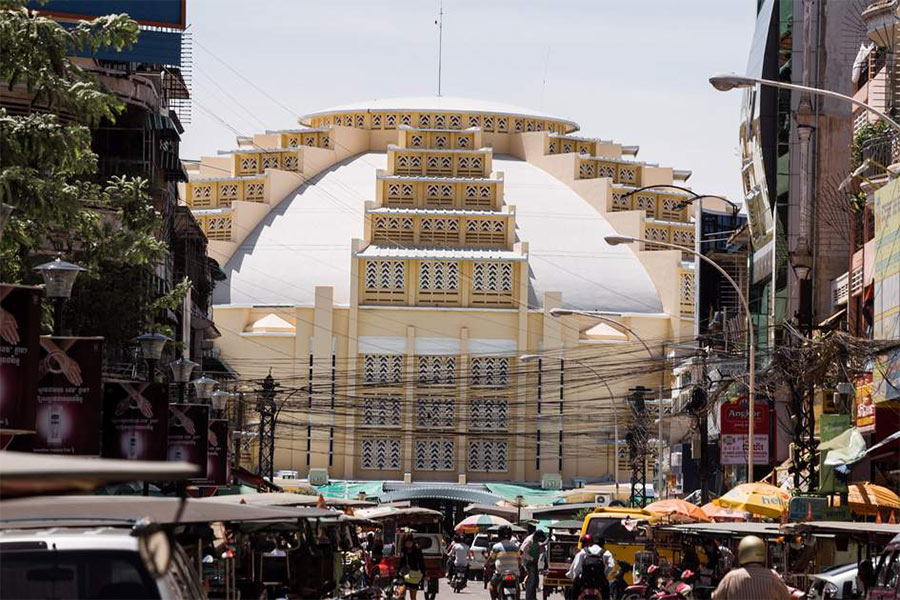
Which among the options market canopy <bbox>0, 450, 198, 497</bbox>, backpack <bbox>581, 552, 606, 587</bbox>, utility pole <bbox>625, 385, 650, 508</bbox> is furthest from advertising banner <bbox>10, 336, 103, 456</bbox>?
utility pole <bbox>625, 385, 650, 508</bbox>

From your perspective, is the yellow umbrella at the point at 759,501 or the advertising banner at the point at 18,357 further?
the yellow umbrella at the point at 759,501

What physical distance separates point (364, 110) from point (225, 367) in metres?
37.5

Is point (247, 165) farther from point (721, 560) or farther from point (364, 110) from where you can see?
point (721, 560)

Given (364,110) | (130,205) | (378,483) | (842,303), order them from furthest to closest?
1. (364,110)
2. (378,483)
3. (842,303)
4. (130,205)

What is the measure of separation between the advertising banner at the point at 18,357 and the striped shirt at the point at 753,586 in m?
8.49

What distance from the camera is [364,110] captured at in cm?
12731

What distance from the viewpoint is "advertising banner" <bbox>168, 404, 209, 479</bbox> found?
3241 cm

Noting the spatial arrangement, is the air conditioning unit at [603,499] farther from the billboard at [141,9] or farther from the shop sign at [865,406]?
the shop sign at [865,406]

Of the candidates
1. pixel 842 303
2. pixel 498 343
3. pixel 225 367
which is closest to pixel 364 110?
pixel 498 343

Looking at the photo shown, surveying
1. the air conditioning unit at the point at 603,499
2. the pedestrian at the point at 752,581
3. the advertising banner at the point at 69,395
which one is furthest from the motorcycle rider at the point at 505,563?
the air conditioning unit at the point at 603,499

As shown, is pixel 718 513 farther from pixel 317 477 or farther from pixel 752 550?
pixel 317 477

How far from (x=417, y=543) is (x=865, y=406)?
9033 millimetres

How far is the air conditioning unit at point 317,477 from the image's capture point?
9912cm

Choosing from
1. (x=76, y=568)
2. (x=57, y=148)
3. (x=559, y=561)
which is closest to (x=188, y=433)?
(x=57, y=148)
